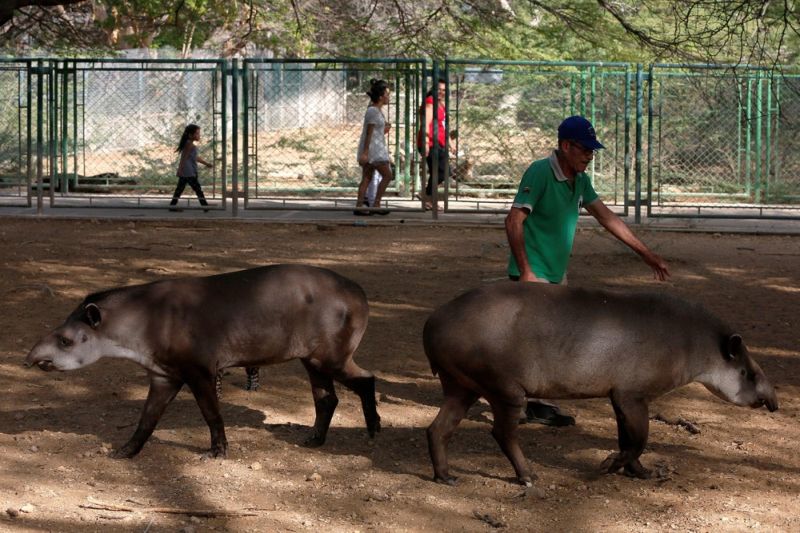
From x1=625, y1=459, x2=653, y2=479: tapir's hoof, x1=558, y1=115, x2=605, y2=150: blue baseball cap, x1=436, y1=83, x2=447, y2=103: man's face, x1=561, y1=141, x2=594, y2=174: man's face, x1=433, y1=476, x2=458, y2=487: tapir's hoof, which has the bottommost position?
x1=433, y1=476, x2=458, y2=487: tapir's hoof

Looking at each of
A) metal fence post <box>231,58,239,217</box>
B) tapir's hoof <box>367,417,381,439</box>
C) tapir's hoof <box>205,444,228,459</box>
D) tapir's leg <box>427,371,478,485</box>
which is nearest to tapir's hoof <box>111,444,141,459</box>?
tapir's hoof <box>205,444,228,459</box>

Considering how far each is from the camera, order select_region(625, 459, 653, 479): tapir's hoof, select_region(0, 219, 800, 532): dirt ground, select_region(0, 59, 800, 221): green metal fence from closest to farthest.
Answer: select_region(0, 219, 800, 532): dirt ground, select_region(625, 459, 653, 479): tapir's hoof, select_region(0, 59, 800, 221): green metal fence

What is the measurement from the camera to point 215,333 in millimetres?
6574

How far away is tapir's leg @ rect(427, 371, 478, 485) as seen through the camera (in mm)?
6238

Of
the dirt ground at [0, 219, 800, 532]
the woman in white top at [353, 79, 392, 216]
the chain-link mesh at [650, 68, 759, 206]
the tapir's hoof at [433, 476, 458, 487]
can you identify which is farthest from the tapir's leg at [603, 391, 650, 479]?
the chain-link mesh at [650, 68, 759, 206]

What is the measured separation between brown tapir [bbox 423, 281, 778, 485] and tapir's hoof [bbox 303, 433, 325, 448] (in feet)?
2.84

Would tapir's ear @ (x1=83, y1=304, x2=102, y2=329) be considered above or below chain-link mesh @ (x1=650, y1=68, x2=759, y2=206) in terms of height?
below

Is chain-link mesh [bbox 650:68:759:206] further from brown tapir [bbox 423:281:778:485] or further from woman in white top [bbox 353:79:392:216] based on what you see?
brown tapir [bbox 423:281:778:485]

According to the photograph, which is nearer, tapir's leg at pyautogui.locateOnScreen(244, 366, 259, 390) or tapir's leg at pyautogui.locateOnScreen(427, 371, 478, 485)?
tapir's leg at pyautogui.locateOnScreen(427, 371, 478, 485)

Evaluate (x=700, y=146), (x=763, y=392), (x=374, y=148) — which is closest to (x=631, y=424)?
(x=763, y=392)

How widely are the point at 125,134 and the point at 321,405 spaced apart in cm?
1605


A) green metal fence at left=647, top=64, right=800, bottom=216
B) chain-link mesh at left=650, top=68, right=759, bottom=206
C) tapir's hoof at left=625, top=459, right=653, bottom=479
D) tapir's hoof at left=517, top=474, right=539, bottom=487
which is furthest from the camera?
chain-link mesh at left=650, top=68, right=759, bottom=206

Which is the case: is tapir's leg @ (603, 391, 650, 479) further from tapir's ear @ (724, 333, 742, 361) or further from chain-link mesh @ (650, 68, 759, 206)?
chain-link mesh @ (650, 68, 759, 206)

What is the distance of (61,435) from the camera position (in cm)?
704
